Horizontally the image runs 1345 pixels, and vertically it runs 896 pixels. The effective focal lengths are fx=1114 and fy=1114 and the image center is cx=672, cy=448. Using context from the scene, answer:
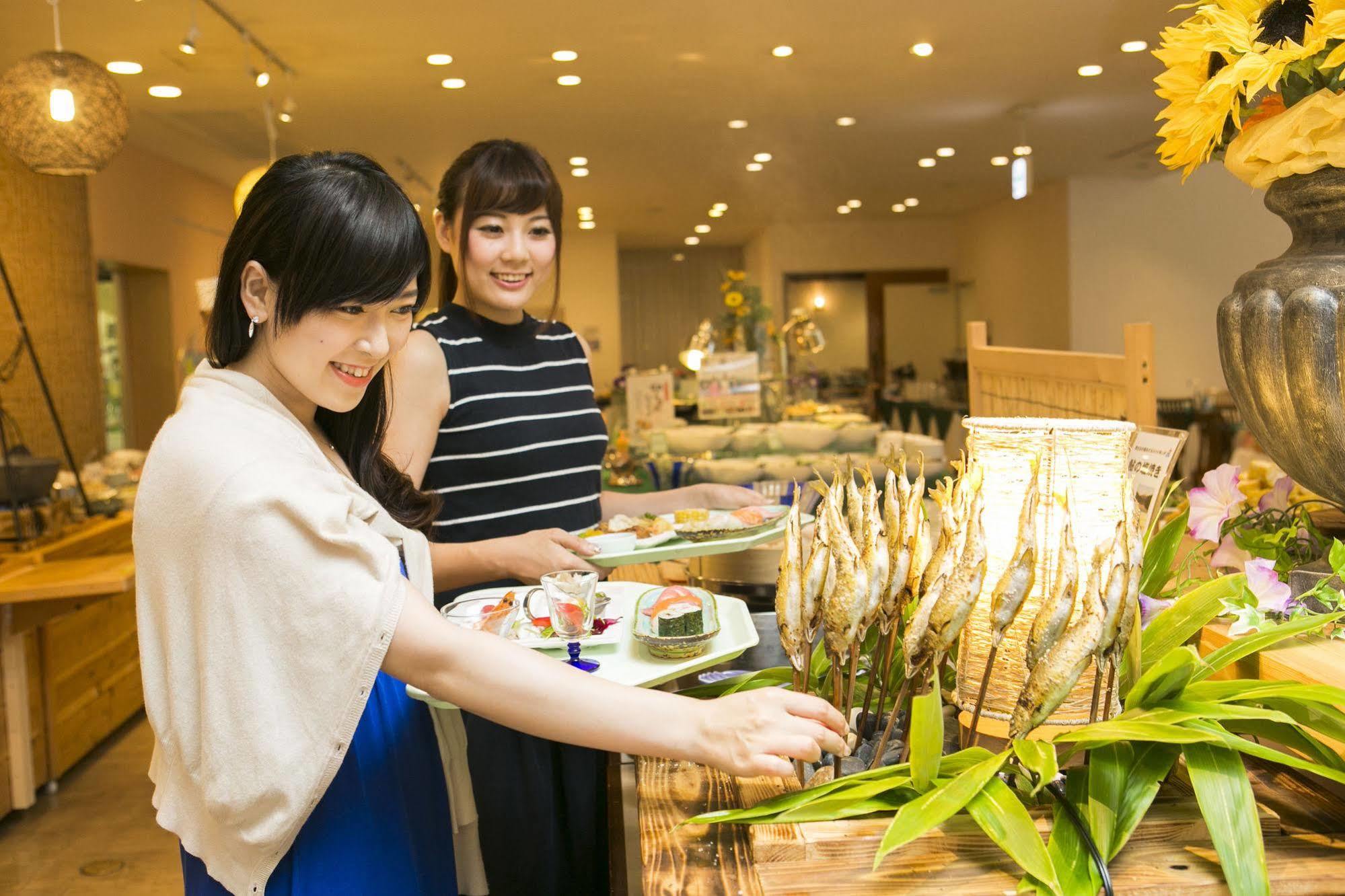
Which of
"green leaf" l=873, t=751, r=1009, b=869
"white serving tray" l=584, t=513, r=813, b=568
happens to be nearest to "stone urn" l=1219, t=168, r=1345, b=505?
"green leaf" l=873, t=751, r=1009, b=869

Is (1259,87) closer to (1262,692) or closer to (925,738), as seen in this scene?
(1262,692)

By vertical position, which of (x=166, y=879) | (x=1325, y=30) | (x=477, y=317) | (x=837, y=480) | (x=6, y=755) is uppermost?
(x=1325, y=30)

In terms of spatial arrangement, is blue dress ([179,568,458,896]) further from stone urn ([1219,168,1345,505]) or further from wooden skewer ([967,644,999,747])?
stone urn ([1219,168,1345,505])

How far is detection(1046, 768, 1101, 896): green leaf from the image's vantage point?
0.86 m

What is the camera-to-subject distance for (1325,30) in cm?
103

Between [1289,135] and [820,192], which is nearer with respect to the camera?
[1289,135]

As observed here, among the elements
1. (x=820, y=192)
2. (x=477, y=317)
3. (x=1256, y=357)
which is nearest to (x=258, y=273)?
(x=477, y=317)

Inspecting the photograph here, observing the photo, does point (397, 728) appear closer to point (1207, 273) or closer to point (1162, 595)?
point (1162, 595)

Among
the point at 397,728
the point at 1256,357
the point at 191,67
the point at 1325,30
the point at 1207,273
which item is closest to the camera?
the point at 1325,30

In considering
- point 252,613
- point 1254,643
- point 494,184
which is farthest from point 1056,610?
point 494,184

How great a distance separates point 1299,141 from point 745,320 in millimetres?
5377

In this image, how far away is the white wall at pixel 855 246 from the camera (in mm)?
14781

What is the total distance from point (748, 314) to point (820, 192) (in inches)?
233

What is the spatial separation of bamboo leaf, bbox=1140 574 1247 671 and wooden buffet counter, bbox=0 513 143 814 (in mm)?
3259
